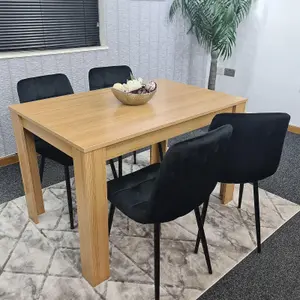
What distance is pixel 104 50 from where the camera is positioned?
3287 millimetres

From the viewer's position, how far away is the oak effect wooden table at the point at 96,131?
148cm

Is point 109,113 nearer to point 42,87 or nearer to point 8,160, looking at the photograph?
point 42,87

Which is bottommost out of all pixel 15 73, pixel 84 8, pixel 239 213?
pixel 239 213

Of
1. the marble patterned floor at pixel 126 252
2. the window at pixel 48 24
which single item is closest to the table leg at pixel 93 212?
the marble patterned floor at pixel 126 252

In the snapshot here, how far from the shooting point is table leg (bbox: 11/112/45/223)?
192cm

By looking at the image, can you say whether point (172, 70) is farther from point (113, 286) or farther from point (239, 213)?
point (113, 286)

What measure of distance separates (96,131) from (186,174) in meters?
0.51

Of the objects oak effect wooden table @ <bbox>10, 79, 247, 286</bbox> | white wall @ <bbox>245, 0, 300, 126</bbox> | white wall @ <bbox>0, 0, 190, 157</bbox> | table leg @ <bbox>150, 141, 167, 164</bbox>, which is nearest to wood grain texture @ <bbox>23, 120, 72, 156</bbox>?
oak effect wooden table @ <bbox>10, 79, 247, 286</bbox>

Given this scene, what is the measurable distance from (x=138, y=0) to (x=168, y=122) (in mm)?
2138

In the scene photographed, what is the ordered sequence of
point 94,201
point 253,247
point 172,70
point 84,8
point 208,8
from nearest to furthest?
point 94,201, point 253,247, point 84,8, point 208,8, point 172,70

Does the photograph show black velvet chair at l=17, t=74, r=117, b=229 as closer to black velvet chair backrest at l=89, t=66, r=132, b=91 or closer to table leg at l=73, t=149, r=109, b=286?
black velvet chair backrest at l=89, t=66, r=132, b=91

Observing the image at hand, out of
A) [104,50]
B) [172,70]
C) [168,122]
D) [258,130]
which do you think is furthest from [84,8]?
[258,130]

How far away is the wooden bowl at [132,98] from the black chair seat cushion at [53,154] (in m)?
0.49

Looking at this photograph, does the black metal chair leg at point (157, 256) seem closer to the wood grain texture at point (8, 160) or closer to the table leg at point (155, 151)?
the table leg at point (155, 151)
